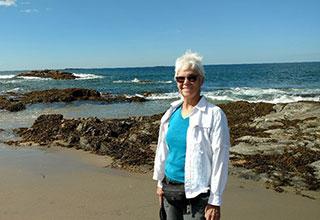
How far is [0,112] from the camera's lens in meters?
21.1

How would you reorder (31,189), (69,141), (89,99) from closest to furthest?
1. (31,189)
2. (69,141)
3. (89,99)

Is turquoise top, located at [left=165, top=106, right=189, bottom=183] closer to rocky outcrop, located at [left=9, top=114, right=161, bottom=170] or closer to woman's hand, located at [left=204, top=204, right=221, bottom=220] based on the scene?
woman's hand, located at [left=204, top=204, right=221, bottom=220]

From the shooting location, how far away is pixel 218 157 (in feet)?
9.61

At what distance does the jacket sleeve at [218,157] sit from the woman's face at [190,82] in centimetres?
32

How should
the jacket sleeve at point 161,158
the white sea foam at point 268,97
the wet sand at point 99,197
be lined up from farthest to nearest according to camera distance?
the white sea foam at point 268,97 → the wet sand at point 99,197 → the jacket sleeve at point 161,158

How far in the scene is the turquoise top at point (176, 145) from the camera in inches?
123

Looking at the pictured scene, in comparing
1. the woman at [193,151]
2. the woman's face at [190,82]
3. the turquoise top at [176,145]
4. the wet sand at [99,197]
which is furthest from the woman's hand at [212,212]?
the wet sand at [99,197]

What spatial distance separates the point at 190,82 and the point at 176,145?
0.50 meters

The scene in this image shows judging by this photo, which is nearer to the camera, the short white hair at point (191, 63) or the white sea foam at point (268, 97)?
the short white hair at point (191, 63)

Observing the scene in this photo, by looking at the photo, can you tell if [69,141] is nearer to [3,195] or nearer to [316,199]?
[3,195]

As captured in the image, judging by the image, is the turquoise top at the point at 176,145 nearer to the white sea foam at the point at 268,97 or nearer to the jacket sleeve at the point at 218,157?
the jacket sleeve at the point at 218,157

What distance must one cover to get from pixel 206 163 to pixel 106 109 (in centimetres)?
2017

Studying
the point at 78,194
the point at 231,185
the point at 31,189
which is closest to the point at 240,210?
the point at 231,185

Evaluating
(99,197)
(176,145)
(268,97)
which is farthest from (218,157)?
(268,97)
